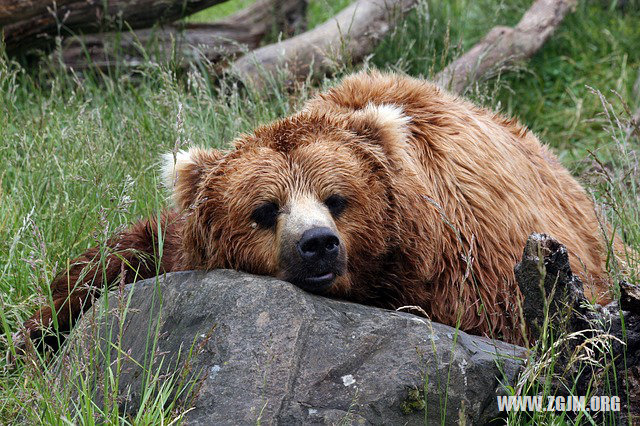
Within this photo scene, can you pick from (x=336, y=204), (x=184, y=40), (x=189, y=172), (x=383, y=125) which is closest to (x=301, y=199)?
(x=336, y=204)

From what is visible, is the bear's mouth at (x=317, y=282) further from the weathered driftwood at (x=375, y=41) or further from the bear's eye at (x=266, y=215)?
the weathered driftwood at (x=375, y=41)

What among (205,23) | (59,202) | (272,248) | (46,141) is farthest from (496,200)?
(205,23)

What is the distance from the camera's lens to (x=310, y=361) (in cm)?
333

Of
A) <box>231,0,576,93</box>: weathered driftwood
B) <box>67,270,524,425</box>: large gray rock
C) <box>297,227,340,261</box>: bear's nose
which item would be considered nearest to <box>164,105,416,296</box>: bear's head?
<box>297,227,340,261</box>: bear's nose

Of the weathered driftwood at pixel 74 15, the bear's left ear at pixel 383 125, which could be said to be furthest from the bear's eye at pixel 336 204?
the weathered driftwood at pixel 74 15

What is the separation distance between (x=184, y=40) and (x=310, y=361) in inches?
195

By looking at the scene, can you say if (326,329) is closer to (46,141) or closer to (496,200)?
(496,200)

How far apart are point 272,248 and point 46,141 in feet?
10.1

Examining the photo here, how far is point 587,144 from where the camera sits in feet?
26.2

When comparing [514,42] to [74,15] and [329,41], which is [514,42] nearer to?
[329,41]

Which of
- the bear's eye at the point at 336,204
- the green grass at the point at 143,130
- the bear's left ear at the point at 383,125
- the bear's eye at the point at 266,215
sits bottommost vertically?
the green grass at the point at 143,130

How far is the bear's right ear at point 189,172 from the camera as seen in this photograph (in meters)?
4.30

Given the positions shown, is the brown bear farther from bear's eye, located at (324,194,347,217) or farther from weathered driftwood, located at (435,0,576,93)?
weathered driftwood, located at (435,0,576,93)

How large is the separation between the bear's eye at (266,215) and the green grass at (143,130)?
482mm
